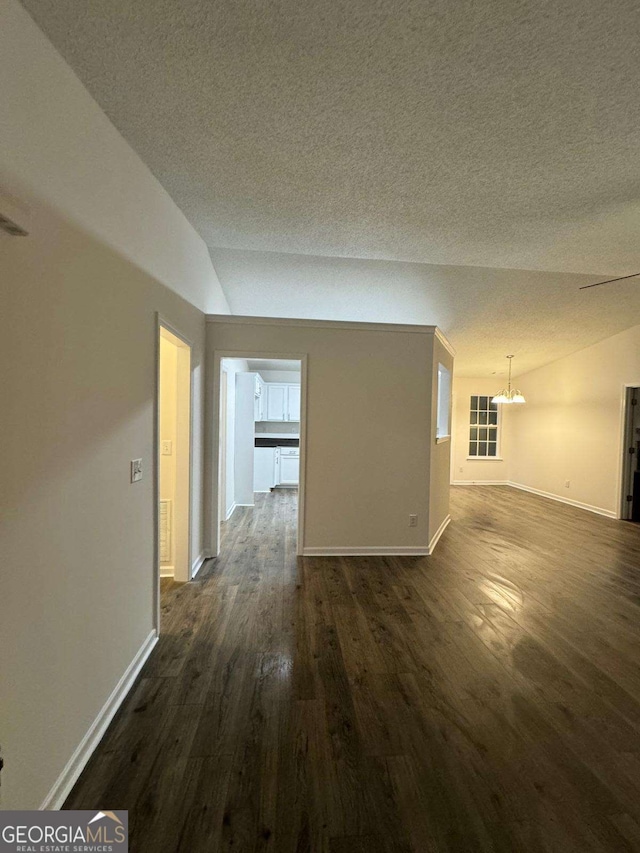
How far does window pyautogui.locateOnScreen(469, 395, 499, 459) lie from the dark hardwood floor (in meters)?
5.49

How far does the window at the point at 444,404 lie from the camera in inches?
187

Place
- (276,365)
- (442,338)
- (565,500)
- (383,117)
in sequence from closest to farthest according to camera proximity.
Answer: (383,117)
(442,338)
(565,500)
(276,365)

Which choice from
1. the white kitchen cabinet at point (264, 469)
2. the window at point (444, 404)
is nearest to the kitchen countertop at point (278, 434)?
the white kitchen cabinet at point (264, 469)

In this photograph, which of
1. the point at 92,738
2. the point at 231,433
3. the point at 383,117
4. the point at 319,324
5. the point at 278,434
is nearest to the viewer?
the point at 92,738

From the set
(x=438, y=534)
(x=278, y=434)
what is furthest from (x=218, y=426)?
(x=278, y=434)

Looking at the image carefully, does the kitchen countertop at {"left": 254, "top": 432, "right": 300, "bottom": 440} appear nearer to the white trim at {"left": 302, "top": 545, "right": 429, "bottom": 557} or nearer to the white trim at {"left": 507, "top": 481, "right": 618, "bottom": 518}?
the white trim at {"left": 302, "top": 545, "right": 429, "bottom": 557}

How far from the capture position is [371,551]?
12.6 ft

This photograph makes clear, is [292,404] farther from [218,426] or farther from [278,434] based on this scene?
[218,426]

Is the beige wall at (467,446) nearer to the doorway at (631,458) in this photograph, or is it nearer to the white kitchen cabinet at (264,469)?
the doorway at (631,458)

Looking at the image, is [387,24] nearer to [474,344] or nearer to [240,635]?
[240,635]

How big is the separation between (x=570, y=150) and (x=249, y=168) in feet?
5.47

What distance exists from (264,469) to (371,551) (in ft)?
12.7

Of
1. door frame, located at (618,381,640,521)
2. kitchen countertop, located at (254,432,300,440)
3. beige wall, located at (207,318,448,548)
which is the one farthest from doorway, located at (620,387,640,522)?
kitchen countertop, located at (254,432,300,440)

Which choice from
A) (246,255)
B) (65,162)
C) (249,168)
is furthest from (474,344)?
(65,162)
